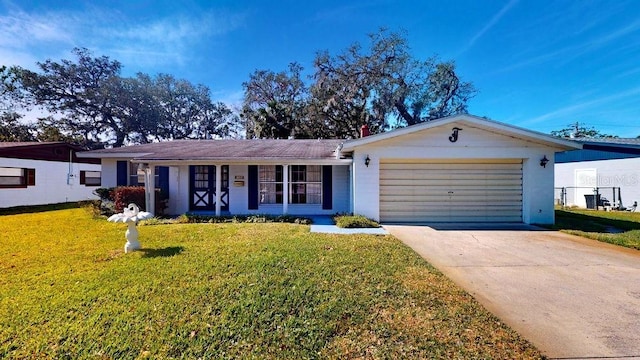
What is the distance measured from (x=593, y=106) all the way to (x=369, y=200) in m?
25.5

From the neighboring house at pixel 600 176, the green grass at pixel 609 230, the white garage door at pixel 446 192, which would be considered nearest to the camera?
the green grass at pixel 609 230

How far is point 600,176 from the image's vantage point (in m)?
16.0

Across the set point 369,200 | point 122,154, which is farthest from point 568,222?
point 122,154

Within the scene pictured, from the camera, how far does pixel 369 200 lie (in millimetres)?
9820

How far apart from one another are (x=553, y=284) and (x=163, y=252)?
7.35m

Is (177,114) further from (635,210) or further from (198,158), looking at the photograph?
(635,210)

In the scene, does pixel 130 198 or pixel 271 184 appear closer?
pixel 130 198

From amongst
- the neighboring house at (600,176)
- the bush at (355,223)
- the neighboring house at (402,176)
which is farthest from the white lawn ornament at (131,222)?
the neighboring house at (600,176)

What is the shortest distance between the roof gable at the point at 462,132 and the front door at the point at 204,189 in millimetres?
5742

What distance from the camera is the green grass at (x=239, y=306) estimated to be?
2.89m

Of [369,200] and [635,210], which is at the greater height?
[369,200]

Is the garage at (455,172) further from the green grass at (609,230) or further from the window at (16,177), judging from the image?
the window at (16,177)

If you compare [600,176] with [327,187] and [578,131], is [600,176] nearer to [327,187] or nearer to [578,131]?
[327,187]

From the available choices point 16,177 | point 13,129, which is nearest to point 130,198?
point 16,177
